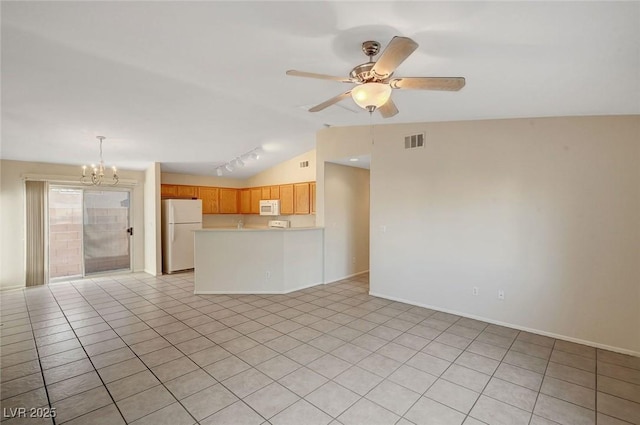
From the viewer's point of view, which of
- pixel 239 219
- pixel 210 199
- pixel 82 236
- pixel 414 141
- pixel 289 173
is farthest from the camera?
pixel 239 219

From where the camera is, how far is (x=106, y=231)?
6375 millimetres

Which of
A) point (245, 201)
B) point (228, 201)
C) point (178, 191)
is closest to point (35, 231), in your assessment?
point (178, 191)

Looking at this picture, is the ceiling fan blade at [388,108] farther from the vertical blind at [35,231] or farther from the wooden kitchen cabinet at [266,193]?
the vertical blind at [35,231]

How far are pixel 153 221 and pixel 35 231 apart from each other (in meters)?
1.96

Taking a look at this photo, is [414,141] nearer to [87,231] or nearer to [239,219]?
[239,219]

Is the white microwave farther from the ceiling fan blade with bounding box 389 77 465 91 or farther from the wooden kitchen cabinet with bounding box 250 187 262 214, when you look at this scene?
the ceiling fan blade with bounding box 389 77 465 91

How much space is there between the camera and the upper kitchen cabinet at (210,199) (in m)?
7.77

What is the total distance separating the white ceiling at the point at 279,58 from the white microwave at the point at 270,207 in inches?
130

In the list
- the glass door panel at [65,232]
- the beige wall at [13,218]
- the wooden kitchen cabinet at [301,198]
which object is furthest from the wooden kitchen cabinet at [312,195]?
the beige wall at [13,218]

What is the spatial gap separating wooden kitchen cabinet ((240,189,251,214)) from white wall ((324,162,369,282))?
351 cm

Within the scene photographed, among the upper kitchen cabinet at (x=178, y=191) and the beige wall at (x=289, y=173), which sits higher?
the beige wall at (x=289, y=173)

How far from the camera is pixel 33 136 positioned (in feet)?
13.3

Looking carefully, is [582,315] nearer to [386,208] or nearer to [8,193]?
[386,208]

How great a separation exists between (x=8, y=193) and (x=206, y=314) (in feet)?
15.4
